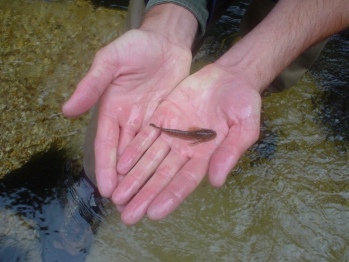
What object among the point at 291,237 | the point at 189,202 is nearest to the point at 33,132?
the point at 189,202

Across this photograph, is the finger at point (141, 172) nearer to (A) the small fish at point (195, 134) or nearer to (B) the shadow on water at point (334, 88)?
(A) the small fish at point (195, 134)

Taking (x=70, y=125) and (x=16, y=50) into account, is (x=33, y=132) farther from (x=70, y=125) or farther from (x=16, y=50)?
(x=16, y=50)

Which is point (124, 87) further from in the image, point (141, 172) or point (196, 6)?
point (196, 6)

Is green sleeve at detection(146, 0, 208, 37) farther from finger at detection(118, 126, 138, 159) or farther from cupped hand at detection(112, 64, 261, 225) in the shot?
finger at detection(118, 126, 138, 159)

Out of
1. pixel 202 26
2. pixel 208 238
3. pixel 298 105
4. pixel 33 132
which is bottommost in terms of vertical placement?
pixel 208 238

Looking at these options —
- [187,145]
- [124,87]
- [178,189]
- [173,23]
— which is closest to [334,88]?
[173,23]
